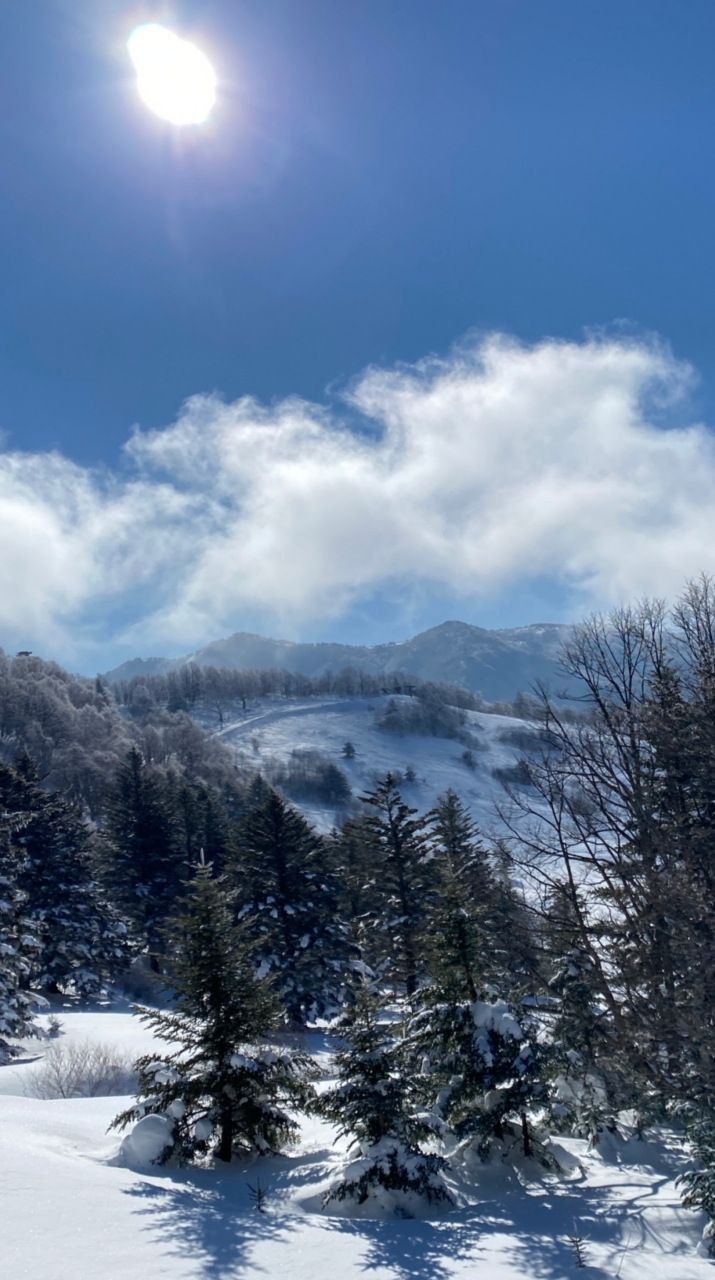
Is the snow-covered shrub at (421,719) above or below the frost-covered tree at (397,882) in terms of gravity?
above

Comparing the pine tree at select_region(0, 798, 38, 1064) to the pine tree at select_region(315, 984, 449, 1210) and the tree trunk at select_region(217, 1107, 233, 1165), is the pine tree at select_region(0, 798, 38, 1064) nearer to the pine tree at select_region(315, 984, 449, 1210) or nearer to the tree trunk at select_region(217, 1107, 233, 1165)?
the tree trunk at select_region(217, 1107, 233, 1165)

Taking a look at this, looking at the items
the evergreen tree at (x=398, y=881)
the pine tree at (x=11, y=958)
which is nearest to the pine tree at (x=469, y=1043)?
the pine tree at (x=11, y=958)

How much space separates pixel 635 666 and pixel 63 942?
26.6 m

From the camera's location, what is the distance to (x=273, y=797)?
31797 millimetres

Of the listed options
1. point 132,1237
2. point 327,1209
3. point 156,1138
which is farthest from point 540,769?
point 132,1237

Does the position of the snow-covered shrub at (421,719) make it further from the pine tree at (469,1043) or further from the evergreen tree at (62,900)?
the pine tree at (469,1043)

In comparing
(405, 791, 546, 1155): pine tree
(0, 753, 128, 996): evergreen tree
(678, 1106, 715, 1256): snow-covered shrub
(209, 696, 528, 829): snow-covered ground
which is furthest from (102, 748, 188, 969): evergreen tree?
(209, 696, 528, 829): snow-covered ground

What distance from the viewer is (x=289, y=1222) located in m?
8.58

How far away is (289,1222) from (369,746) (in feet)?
475

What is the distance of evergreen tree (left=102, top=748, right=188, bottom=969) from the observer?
1486 inches

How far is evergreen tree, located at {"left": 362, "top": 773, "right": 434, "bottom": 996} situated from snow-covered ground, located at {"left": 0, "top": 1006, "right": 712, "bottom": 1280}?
47.6 feet

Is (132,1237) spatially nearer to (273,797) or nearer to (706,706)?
(706,706)

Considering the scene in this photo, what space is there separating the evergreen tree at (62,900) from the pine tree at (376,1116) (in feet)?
73.5

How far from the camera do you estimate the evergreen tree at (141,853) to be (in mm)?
37750
